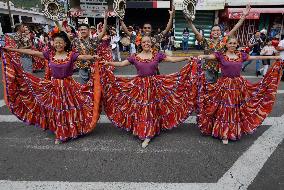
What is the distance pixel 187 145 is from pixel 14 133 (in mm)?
3086

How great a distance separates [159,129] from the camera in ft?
16.8

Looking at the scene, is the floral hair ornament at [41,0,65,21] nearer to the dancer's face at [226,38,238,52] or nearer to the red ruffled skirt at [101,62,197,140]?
the red ruffled skirt at [101,62,197,140]

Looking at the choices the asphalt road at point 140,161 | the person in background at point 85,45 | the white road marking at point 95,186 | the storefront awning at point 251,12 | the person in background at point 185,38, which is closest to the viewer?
the white road marking at point 95,186

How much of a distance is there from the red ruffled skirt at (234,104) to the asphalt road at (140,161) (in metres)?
0.23

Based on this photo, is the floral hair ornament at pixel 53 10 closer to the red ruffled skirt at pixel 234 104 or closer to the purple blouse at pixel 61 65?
the purple blouse at pixel 61 65

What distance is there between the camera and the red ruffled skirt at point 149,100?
188 inches

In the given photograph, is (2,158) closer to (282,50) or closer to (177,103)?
(177,103)

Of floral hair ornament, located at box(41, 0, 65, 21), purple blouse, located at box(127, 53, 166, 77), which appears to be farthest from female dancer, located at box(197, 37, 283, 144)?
floral hair ornament, located at box(41, 0, 65, 21)

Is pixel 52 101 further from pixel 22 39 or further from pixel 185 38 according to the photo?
pixel 185 38

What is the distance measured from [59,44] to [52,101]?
0.92 metres

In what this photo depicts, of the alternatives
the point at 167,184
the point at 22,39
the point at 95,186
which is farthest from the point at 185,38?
the point at 95,186

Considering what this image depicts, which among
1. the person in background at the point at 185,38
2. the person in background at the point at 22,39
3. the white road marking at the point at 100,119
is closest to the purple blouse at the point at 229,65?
the white road marking at the point at 100,119

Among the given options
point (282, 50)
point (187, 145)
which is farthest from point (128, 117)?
point (282, 50)

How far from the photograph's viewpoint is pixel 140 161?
4.26 m
